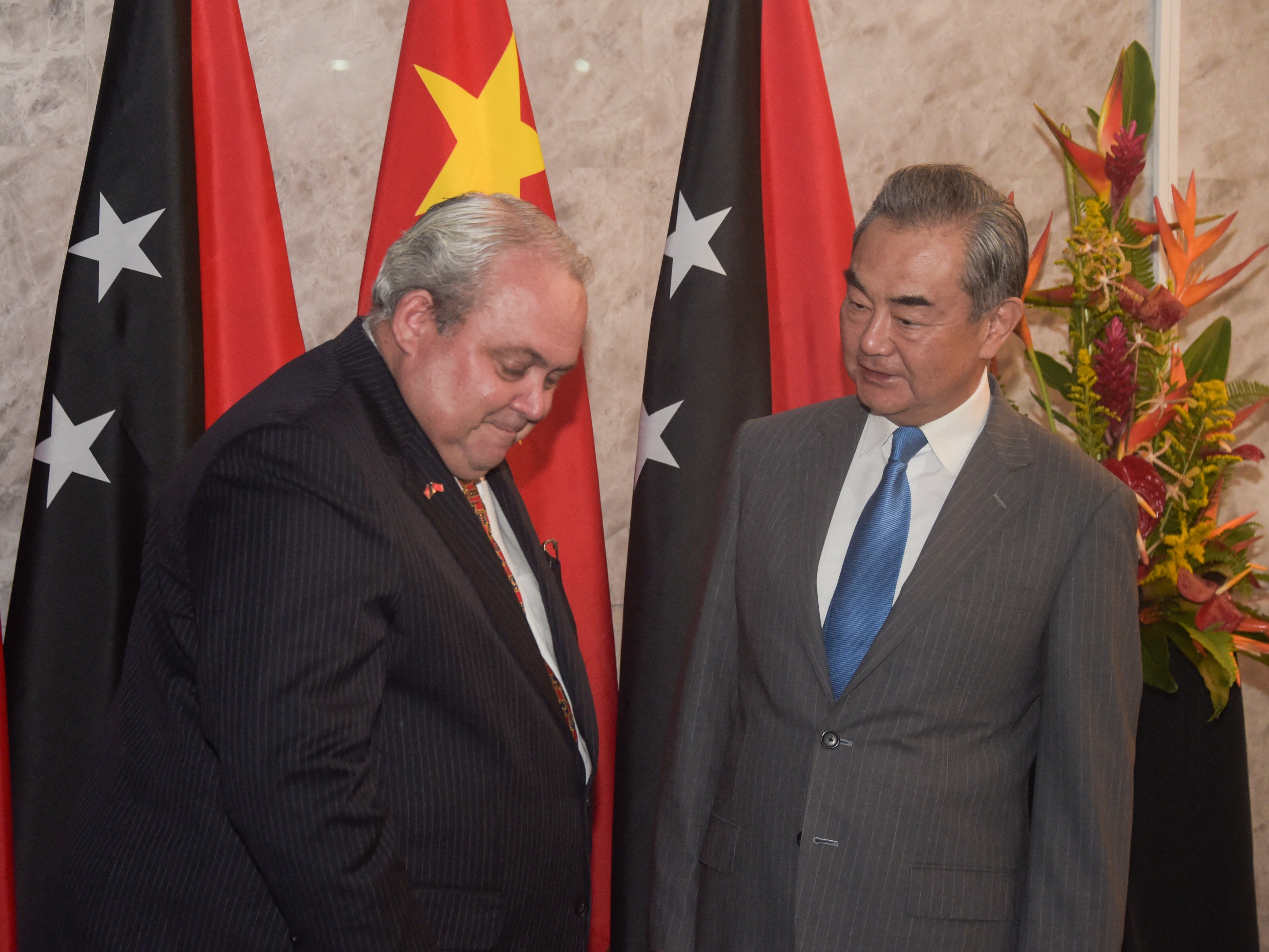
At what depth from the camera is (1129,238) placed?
2.64 metres

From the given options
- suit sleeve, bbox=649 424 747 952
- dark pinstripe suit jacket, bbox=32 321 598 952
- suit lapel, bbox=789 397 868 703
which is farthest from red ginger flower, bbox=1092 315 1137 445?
dark pinstripe suit jacket, bbox=32 321 598 952

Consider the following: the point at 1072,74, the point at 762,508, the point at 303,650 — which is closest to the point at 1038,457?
the point at 762,508

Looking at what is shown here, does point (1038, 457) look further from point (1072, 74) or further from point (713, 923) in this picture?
point (1072, 74)

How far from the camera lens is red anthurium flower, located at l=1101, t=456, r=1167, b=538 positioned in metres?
2.40

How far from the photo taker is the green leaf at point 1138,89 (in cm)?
268

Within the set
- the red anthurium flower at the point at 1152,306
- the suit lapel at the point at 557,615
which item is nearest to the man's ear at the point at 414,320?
the suit lapel at the point at 557,615

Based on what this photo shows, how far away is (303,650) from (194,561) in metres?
0.19

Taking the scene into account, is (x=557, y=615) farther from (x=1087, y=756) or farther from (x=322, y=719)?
(x=1087, y=756)

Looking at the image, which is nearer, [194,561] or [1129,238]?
[194,561]

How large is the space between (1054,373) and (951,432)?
3.69ft

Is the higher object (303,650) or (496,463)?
(496,463)

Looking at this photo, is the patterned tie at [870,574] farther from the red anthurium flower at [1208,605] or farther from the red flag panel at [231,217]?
the red flag panel at [231,217]

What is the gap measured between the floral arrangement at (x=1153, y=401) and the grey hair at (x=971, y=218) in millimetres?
879

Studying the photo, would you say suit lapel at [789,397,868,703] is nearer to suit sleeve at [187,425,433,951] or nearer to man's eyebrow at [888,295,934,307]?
man's eyebrow at [888,295,934,307]
